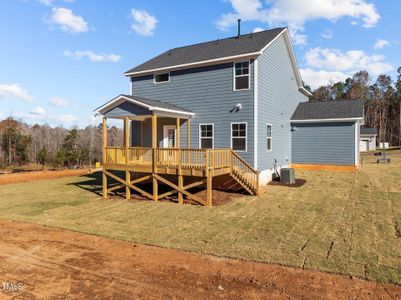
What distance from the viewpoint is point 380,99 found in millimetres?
59531

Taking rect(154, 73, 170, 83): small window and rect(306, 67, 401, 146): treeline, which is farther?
rect(306, 67, 401, 146): treeline

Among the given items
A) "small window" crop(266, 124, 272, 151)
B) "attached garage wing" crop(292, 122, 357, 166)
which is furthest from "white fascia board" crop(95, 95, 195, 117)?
"attached garage wing" crop(292, 122, 357, 166)

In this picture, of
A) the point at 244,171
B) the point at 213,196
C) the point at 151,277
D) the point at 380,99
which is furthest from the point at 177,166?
the point at 380,99

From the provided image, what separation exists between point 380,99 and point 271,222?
63743mm

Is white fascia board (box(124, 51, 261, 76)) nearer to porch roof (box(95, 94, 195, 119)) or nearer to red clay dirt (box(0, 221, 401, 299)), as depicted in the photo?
porch roof (box(95, 94, 195, 119))

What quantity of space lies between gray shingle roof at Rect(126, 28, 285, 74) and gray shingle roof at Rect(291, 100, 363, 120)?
635 cm

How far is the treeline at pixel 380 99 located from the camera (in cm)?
5816

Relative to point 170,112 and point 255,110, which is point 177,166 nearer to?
point 170,112

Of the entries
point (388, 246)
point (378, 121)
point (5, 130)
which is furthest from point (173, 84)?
point (378, 121)

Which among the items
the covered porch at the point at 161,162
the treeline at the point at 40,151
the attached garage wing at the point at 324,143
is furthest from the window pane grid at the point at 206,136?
the treeline at the point at 40,151

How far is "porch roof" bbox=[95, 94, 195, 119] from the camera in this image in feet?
40.6

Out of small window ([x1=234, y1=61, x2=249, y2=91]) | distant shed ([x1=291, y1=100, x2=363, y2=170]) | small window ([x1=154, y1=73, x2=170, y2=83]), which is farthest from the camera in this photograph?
distant shed ([x1=291, y1=100, x2=363, y2=170])

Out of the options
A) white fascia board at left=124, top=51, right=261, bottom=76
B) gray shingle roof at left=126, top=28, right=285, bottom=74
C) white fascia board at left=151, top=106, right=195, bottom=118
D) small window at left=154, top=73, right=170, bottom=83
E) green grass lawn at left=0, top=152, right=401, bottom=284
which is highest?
gray shingle roof at left=126, top=28, right=285, bottom=74

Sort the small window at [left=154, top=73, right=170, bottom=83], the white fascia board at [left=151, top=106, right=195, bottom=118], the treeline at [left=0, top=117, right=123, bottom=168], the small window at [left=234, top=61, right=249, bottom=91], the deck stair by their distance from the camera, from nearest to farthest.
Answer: the white fascia board at [left=151, top=106, right=195, bottom=118] < the deck stair < the small window at [left=234, top=61, right=249, bottom=91] < the small window at [left=154, top=73, right=170, bottom=83] < the treeline at [left=0, top=117, right=123, bottom=168]
